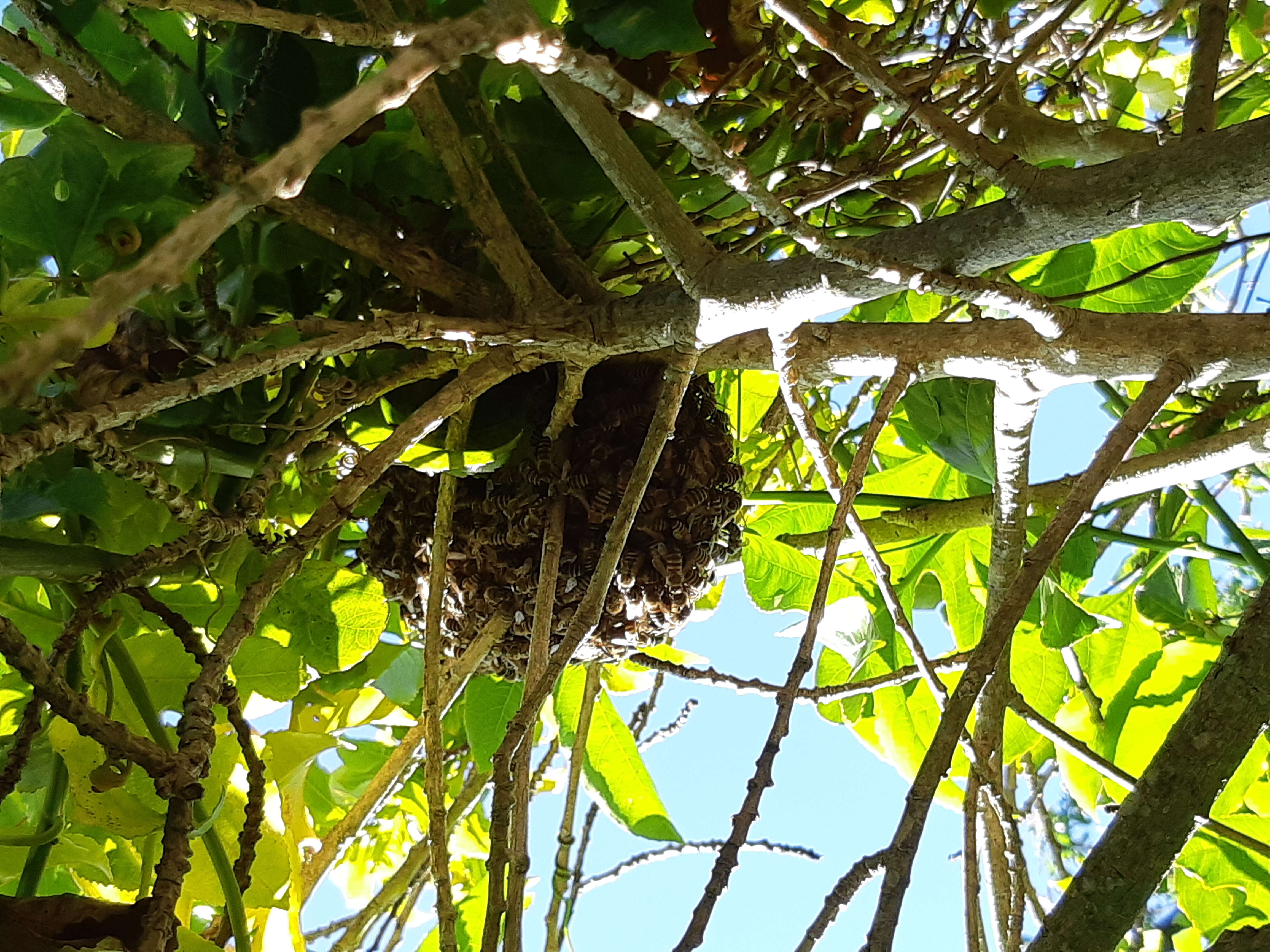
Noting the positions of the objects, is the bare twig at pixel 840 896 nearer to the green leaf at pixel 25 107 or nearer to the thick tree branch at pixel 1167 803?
the thick tree branch at pixel 1167 803

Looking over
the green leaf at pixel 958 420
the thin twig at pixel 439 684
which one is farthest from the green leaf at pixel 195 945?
the green leaf at pixel 958 420

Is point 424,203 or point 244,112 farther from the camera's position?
point 424,203

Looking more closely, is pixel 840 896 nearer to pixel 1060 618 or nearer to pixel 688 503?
pixel 688 503

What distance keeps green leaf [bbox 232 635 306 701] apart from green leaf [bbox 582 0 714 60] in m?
0.44

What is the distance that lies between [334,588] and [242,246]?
0.86ft

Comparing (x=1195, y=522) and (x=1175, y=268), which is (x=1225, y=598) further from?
(x=1175, y=268)

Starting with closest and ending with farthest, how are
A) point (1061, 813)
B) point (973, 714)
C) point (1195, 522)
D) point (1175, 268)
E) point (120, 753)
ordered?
point (120, 753) < point (1175, 268) < point (973, 714) < point (1195, 522) < point (1061, 813)

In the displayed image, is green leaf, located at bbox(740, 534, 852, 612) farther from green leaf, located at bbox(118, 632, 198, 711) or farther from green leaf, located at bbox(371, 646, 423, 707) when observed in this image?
green leaf, located at bbox(118, 632, 198, 711)

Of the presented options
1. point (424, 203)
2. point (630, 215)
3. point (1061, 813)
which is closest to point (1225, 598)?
point (1061, 813)

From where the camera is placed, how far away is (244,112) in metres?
0.51

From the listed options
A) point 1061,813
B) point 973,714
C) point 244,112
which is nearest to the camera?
point 244,112

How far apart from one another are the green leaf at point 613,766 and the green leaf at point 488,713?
0.05m

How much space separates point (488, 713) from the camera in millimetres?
799

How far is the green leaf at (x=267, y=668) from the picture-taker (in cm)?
67
